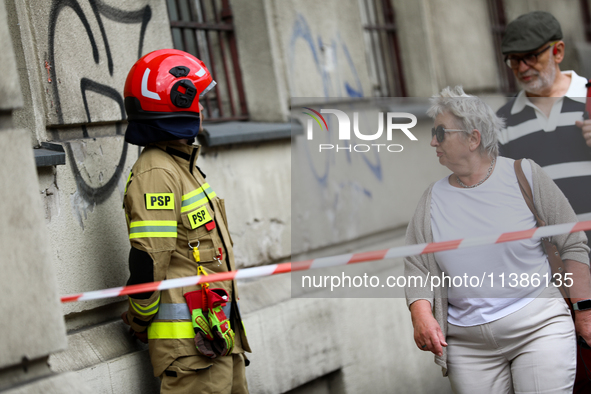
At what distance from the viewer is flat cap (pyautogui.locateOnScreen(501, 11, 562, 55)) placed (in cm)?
347

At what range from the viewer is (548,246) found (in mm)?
2447

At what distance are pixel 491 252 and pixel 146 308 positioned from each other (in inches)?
54.6

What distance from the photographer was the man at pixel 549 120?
100.0 inches

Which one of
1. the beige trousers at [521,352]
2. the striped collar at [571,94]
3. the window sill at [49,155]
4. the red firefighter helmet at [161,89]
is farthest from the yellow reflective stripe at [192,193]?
the striped collar at [571,94]

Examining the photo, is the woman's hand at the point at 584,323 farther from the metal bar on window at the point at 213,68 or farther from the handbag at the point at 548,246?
the metal bar on window at the point at 213,68

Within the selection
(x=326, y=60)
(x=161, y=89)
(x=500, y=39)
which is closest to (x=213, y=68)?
(x=326, y=60)

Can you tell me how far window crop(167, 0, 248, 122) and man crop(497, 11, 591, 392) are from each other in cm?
189

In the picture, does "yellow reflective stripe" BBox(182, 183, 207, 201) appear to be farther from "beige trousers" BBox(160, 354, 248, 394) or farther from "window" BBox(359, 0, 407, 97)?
"window" BBox(359, 0, 407, 97)

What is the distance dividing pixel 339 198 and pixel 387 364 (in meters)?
1.95

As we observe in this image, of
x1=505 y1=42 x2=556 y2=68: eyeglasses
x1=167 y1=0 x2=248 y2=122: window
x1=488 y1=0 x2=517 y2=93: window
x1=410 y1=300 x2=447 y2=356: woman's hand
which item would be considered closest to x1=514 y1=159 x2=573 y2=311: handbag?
x1=410 y1=300 x2=447 y2=356: woman's hand

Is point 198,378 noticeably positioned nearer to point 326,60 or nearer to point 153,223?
point 153,223

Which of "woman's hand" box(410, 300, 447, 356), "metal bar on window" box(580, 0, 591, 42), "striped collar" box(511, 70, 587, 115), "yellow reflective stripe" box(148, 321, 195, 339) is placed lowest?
"woman's hand" box(410, 300, 447, 356)

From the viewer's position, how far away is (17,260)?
85.0 inches

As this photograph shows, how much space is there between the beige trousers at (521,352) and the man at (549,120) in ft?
0.63
